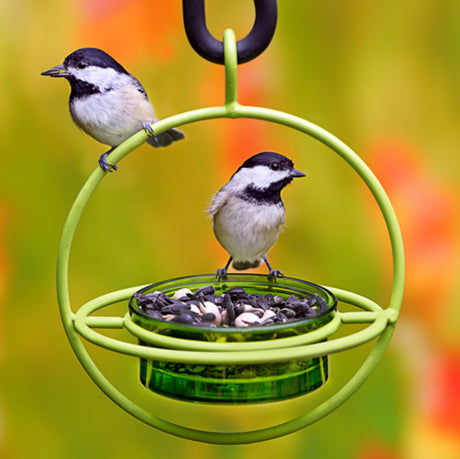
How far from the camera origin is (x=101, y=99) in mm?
1138

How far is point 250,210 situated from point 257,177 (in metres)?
0.07

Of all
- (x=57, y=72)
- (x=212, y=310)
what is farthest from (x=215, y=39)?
(x=212, y=310)

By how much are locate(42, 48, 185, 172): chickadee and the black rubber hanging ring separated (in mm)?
169

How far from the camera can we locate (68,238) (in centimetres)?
110

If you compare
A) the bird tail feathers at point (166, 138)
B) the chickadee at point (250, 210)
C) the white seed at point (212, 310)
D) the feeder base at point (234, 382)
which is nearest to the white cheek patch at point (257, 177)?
the chickadee at point (250, 210)

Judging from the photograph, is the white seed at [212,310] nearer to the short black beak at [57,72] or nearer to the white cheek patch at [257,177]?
the white cheek patch at [257,177]

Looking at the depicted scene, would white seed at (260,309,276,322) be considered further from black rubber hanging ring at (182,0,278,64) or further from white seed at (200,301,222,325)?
black rubber hanging ring at (182,0,278,64)

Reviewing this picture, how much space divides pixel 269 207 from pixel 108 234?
1.95 feet

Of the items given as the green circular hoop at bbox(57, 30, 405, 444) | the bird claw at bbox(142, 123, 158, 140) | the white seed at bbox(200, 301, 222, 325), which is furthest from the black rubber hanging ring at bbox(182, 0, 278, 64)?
the white seed at bbox(200, 301, 222, 325)

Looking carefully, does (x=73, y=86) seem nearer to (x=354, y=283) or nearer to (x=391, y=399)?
(x=354, y=283)

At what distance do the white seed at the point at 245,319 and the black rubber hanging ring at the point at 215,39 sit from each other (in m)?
0.42

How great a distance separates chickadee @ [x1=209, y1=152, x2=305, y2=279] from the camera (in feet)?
4.03

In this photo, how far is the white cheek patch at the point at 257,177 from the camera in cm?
121

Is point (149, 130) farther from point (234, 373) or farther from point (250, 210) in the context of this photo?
point (234, 373)
